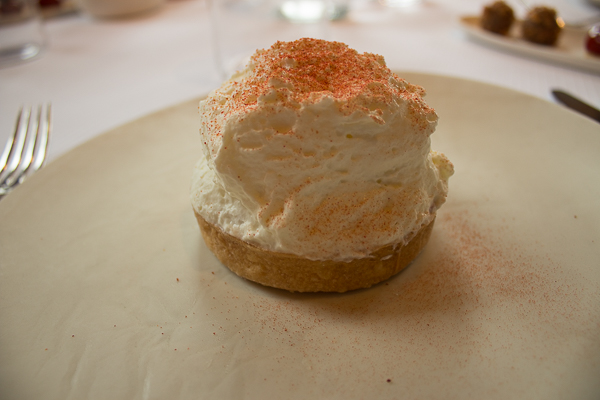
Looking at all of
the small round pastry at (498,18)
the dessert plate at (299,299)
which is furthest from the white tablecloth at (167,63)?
the dessert plate at (299,299)

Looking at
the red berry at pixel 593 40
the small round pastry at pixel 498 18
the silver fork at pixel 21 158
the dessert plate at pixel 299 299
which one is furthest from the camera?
the small round pastry at pixel 498 18

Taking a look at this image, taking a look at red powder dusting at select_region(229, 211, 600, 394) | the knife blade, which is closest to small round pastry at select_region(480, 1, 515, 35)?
the knife blade

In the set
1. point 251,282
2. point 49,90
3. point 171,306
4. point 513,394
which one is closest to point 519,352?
point 513,394

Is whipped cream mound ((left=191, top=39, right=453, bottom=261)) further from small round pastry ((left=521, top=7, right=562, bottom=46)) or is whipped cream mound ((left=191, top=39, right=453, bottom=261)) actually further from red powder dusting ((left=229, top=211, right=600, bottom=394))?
small round pastry ((left=521, top=7, right=562, bottom=46))

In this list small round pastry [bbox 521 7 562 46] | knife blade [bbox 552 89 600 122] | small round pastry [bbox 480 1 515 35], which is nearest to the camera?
knife blade [bbox 552 89 600 122]

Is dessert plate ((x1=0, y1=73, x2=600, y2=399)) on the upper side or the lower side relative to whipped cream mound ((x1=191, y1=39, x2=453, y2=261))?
lower

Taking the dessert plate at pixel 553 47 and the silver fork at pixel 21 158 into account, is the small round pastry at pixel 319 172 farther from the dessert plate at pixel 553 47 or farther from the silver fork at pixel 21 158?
the dessert plate at pixel 553 47

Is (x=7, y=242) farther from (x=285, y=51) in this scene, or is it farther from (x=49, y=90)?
(x=49, y=90)
